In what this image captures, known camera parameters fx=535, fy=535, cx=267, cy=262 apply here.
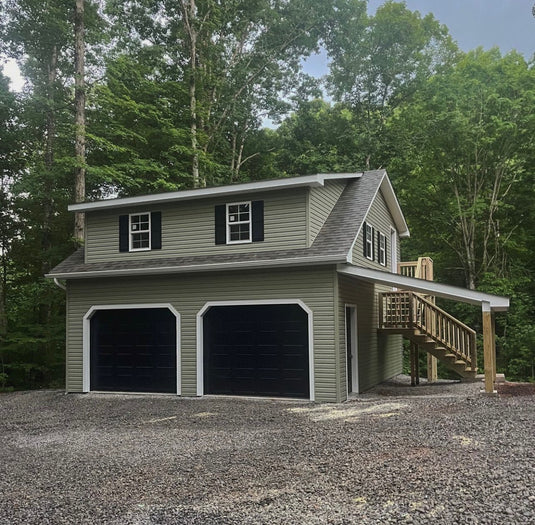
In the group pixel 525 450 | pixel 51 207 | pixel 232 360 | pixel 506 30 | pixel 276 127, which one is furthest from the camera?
pixel 506 30

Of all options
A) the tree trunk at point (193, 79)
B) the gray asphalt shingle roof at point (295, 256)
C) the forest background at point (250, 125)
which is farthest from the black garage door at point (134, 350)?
the tree trunk at point (193, 79)

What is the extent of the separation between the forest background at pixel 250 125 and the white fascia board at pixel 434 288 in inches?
430

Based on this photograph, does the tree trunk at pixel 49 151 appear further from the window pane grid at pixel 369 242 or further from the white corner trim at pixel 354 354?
the white corner trim at pixel 354 354

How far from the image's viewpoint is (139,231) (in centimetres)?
1484

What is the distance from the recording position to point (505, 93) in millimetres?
23219

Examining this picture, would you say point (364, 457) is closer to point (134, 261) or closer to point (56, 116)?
point (134, 261)

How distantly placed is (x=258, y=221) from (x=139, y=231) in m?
3.66

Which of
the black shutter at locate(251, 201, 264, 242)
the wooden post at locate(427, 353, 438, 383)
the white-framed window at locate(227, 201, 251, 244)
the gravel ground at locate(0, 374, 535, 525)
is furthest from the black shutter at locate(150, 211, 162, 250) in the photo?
the wooden post at locate(427, 353, 438, 383)

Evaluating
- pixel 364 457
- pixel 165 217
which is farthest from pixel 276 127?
pixel 364 457

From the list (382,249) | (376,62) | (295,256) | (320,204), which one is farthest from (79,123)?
(376,62)

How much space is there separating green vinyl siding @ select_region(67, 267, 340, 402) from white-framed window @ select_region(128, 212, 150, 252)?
1032 mm

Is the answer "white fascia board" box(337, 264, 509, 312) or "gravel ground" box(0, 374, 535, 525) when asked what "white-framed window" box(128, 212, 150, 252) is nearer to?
"gravel ground" box(0, 374, 535, 525)

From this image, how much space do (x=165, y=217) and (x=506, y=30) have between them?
19561cm

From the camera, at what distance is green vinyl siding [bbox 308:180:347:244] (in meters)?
12.9
